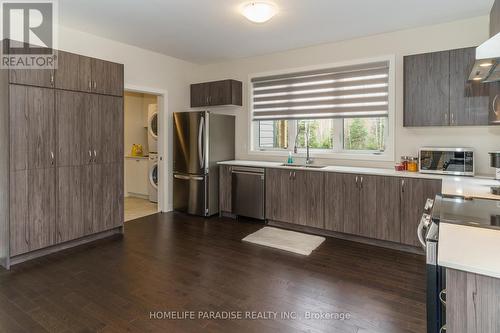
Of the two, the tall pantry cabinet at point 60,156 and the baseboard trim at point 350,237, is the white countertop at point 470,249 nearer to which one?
the baseboard trim at point 350,237

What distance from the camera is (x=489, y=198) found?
7.55 feet

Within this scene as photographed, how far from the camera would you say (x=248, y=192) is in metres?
4.95

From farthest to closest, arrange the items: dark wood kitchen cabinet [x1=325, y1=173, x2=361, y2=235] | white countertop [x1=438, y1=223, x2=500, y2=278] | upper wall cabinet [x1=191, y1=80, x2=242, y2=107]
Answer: upper wall cabinet [x1=191, y1=80, x2=242, y2=107], dark wood kitchen cabinet [x1=325, y1=173, x2=361, y2=235], white countertop [x1=438, y1=223, x2=500, y2=278]

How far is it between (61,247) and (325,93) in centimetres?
415

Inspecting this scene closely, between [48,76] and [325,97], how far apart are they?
365cm

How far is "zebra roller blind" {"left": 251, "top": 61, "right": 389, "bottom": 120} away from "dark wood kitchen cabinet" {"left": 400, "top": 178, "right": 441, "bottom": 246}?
3.84 ft

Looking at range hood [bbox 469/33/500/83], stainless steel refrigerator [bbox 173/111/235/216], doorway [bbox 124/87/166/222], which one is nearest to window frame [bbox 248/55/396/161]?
stainless steel refrigerator [bbox 173/111/235/216]

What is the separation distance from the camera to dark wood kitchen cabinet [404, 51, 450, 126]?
352cm

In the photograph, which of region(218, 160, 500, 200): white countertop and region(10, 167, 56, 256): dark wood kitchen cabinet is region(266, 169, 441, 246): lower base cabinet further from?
region(10, 167, 56, 256): dark wood kitchen cabinet

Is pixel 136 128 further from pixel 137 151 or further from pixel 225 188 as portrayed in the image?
pixel 225 188

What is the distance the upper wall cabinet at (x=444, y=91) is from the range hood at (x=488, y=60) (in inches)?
47.6

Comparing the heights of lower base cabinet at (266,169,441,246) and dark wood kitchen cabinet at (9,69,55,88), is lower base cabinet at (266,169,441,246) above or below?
below

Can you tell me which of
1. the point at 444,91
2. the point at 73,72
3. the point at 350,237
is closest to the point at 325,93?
the point at 444,91

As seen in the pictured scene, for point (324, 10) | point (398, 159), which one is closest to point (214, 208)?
point (398, 159)
